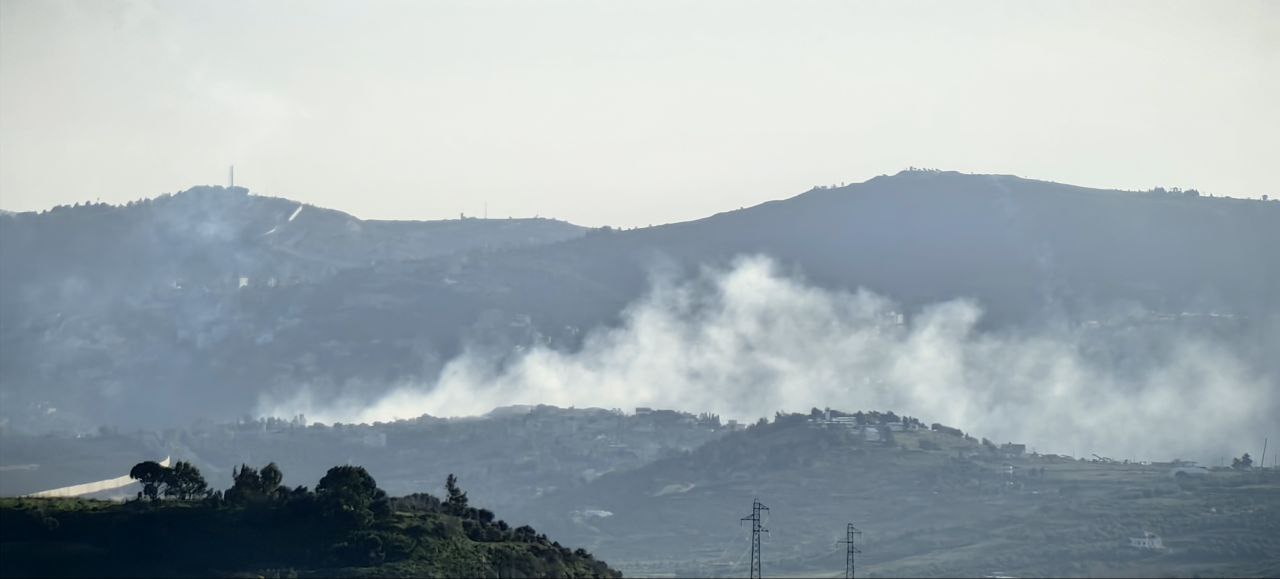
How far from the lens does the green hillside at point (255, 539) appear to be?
169875 mm

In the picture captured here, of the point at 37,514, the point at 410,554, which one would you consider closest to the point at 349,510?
the point at 410,554

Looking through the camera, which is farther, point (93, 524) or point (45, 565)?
point (93, 524)

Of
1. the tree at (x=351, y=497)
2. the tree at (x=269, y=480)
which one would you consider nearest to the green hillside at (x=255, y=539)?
the tree at (x=351, y=497)

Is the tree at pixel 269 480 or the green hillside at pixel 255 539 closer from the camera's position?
the green hillside at pixel 255 539

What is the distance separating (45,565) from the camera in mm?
163875

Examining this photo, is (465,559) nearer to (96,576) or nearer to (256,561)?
(256,561)

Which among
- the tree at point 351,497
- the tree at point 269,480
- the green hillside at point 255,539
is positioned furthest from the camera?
the tree at point 269,480

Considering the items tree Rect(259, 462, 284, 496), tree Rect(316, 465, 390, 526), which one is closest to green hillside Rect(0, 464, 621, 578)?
tree Rect(316, 465, 390, 526)

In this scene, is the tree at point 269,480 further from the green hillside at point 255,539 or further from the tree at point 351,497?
the tree at point 351,497

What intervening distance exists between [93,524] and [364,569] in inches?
767

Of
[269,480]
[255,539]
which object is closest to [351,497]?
[255,539]

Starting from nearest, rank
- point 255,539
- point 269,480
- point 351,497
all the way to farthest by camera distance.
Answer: point 255,539, point 351,497, point 269,480

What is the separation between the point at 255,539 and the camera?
17862cm

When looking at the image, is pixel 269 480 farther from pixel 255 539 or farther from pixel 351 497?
pixel 255 539
